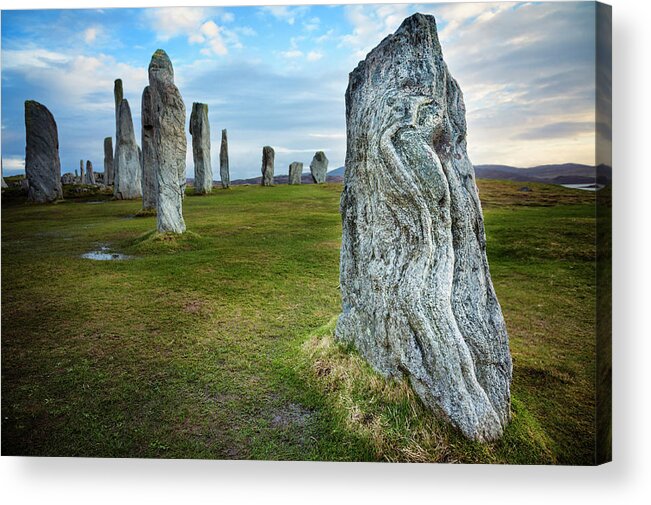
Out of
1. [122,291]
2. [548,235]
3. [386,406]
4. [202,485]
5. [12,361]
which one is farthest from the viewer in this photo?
[122,291]

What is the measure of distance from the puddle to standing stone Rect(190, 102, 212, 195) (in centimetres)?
837

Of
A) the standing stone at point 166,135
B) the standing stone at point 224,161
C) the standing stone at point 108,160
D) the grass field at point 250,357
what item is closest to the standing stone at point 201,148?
the standing stone at point 224,161

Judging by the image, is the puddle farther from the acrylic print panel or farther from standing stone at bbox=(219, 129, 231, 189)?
standing stone at bbox=(219, 129, 231, 189)

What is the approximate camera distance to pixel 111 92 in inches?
244

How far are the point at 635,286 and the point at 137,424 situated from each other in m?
4.62

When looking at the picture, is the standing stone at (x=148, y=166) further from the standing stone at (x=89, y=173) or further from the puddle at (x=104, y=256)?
the standing stone at (x=89, y=173)

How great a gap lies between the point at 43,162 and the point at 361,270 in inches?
306

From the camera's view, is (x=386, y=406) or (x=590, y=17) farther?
(x=590, y=17)

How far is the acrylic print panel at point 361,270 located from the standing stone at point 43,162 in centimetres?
28

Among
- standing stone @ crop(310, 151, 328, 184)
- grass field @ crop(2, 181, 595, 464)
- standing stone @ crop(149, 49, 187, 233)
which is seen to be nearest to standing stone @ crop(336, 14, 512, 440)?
grass field @ crop(2, 181, 595, 464)

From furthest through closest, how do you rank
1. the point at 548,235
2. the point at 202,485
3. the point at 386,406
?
the point at 548,235
the point at 202,485
the point at 386,406

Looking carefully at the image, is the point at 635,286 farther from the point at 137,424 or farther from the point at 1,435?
the point at 1,435

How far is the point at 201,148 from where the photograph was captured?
55.4 ft

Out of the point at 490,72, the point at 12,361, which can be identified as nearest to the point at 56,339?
the point at 12,361
